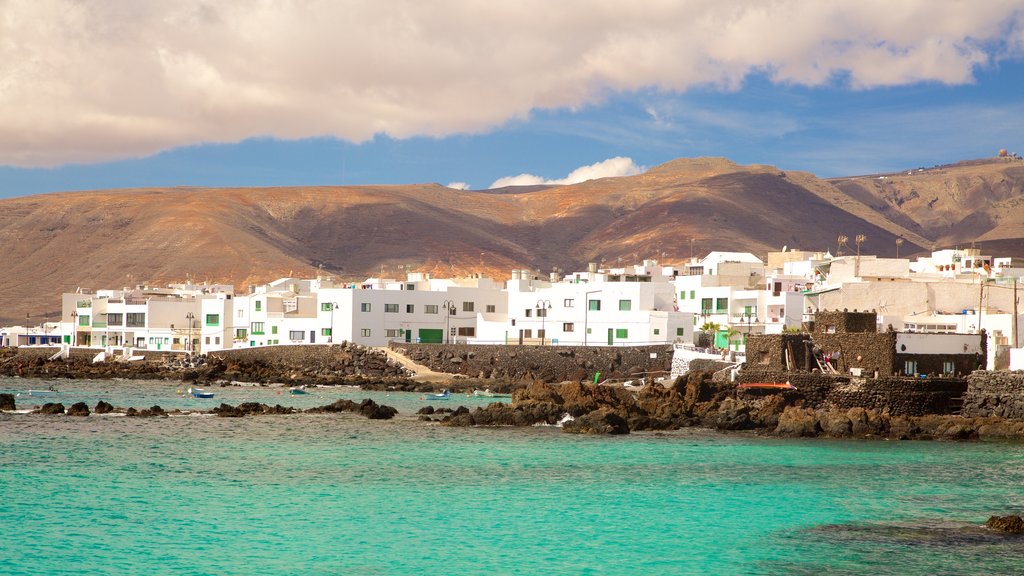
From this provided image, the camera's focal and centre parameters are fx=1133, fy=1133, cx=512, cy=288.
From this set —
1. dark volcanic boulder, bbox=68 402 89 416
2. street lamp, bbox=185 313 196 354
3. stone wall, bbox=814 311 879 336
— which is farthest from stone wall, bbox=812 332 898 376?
street lamp, bbox=185 313 196 354

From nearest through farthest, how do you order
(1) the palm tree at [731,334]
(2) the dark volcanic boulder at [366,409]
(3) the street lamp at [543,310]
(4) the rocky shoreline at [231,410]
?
(2) the dark volcanic boulder at [366,409], (4) the rocky shoreline at [231,410], (1) the palm tree at [731,334], (3) the street lamp at [543,310]

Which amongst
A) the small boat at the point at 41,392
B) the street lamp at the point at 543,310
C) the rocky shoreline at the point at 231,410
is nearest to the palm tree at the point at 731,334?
the street lamp at the point at 543,310

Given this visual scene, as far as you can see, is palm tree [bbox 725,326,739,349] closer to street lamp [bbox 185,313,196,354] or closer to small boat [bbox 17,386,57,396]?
small boat [bbox 17,386,57,396]

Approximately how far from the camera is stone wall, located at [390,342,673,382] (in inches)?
2918

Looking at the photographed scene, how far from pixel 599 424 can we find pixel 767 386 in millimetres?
8285

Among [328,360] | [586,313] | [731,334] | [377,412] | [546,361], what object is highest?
[586,313]

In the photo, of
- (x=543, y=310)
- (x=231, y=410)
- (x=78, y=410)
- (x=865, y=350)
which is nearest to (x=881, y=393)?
(x=865, y=350)

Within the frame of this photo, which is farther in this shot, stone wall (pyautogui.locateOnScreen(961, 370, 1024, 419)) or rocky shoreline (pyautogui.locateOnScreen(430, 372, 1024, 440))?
stone wall (pyautogui.locateOnScreen(961, 370, 1024, 419))

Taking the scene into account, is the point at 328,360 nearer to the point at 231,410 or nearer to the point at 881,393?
the point at 231,410

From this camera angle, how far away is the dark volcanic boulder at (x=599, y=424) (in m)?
46.2

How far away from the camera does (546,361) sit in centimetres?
7675

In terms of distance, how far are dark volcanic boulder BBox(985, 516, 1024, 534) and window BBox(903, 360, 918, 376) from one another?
2377 centimetres

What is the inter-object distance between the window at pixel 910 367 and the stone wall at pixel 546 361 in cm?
2274

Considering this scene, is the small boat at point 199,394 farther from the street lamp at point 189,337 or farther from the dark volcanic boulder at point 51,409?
the street lamp at point 189,337
